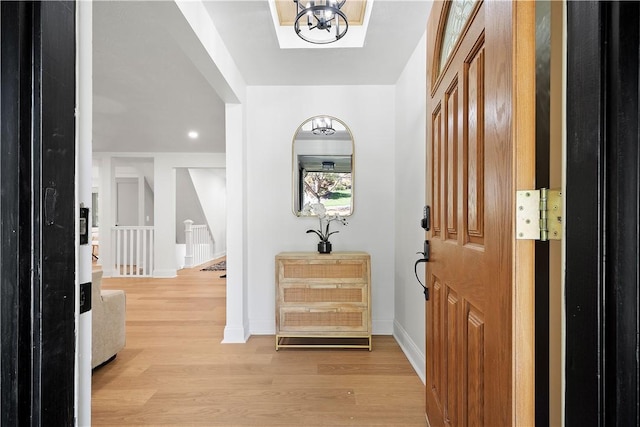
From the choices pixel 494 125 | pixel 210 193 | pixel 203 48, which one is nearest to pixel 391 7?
pixel 203 48

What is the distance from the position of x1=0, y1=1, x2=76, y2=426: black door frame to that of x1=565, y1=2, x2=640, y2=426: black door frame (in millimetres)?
966

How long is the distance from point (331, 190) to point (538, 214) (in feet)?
8.11

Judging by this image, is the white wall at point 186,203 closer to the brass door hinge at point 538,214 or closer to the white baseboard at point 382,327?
the white baseboard at point 382,327

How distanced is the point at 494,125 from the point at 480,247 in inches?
13.2

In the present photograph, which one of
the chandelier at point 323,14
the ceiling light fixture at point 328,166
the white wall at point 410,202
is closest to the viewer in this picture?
the chandelier at point 323,14

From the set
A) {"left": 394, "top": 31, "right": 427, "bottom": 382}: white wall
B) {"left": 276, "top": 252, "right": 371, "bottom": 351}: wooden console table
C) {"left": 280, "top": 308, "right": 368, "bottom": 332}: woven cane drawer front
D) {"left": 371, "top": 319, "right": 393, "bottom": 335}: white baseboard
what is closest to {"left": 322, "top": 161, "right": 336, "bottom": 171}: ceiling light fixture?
{"left": 394, "top": 31, "right": 427, "bottom": 382}: white wall

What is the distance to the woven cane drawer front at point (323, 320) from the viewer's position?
2668 mm

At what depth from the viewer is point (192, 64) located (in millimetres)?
2965

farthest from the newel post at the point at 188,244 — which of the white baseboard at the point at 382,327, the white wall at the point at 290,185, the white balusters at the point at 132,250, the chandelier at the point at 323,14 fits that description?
the chandelier at the point at 323,14

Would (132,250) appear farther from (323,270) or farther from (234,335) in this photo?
(323,270)

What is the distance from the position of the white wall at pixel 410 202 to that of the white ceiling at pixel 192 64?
0.23 metres

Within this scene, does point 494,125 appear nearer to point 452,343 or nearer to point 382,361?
point 452,343

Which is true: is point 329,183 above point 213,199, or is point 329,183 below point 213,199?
below

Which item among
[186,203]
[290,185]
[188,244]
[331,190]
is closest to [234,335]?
[290,185]
